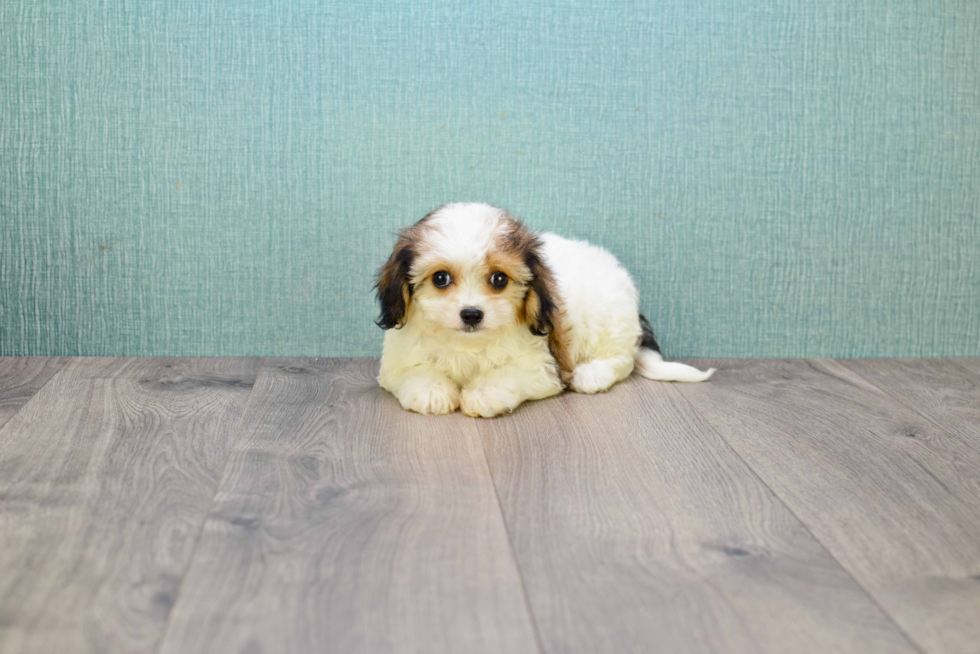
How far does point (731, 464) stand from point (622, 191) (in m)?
1.08

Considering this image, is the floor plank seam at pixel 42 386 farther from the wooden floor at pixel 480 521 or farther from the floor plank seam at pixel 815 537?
the floor plank seam at pixel 815 537

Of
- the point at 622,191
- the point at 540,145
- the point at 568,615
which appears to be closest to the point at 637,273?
the point at 622,191

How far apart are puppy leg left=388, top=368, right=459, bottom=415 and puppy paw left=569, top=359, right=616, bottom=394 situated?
13.7 inches

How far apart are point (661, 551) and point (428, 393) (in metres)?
0.85

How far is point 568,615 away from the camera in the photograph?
121 cm

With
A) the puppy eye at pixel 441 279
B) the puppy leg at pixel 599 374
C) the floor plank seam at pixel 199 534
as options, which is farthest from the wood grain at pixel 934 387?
the floor plank seam at pixel 199 534

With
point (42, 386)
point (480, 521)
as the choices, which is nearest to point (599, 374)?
point (480, 521)

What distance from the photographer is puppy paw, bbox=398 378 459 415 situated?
2104 millimetres

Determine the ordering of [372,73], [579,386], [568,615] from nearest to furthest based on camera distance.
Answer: [568,615] < [579,386] < [372,73]

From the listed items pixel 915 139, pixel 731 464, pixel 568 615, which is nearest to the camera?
pixel 568 615

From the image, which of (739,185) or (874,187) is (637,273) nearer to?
(739,185)

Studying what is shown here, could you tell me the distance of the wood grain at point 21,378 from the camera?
210 cm

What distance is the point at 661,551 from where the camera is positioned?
141cm

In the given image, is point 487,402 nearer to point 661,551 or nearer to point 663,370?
point 663,370
